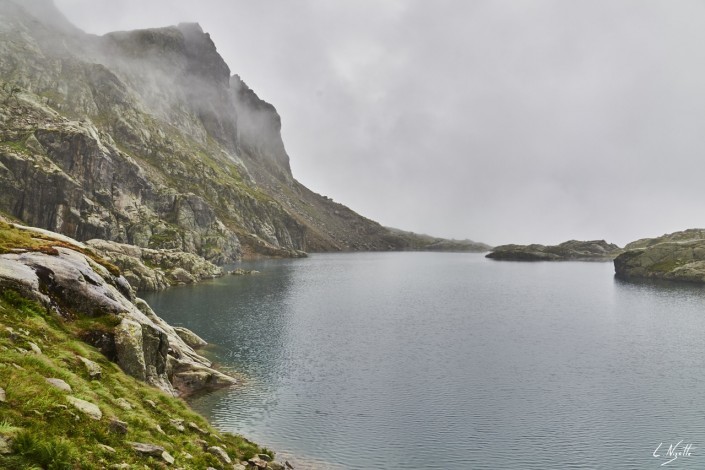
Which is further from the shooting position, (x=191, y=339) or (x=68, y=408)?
(x=191, y=339)

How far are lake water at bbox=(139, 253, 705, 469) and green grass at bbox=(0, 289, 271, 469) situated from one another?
41.5ft

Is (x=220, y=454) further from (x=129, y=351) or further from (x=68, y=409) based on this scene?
(x=129, y=351)

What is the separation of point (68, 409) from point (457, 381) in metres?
44.9

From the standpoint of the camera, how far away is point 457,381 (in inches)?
2132

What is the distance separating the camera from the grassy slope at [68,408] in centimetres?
1534

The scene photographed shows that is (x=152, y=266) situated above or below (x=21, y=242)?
below

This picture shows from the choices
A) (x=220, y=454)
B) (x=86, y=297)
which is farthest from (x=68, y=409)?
(x=86, y=297)

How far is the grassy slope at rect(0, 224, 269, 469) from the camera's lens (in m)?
15.3

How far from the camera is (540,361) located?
6262 cm

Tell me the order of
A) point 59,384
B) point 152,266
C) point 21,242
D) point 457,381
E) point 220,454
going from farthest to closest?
1. point 152,266
2. point 457,381
3. point 21,242
4. point 220,454
5. point 59,384
